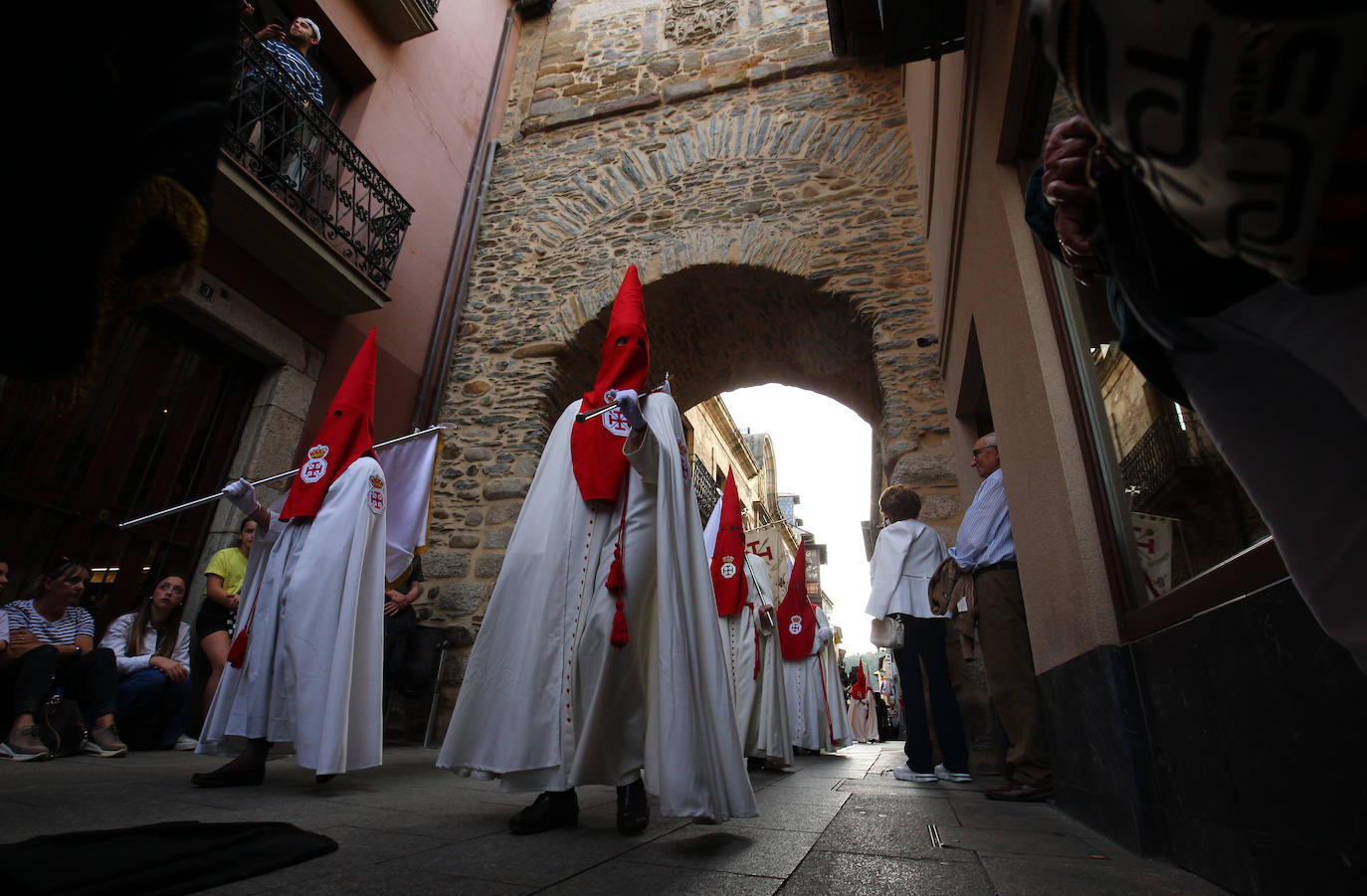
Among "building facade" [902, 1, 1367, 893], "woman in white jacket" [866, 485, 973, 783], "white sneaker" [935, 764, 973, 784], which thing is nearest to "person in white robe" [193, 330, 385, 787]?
"building facade" [902, 1, 1367, 893]

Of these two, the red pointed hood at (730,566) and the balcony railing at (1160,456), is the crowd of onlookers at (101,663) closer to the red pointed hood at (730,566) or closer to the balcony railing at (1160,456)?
the red pointed hood at (730,566)

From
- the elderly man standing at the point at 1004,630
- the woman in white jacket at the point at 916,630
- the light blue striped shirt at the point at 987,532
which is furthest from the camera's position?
the woman in white jacket at the point at 916,630

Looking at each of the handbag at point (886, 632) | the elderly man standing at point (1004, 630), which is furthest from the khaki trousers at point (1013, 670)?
the handbag at point (886, 632)

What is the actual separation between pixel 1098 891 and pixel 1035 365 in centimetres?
168

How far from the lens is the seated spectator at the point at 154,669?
396cm

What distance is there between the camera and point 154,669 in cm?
400

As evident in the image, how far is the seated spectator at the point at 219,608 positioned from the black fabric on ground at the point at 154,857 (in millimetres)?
3055

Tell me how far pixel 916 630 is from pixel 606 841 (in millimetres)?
2879

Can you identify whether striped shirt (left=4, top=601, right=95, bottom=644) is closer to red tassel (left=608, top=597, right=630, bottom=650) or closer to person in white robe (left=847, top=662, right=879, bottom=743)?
red tassel (left=608, top=597, right=630, bottom=650)

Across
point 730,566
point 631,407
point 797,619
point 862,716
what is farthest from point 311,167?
point 862,716

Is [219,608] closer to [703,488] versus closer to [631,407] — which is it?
[631,407]

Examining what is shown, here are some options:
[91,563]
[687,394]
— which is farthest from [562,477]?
[687,394]

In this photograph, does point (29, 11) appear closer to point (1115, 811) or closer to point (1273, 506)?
point (1273, 506)

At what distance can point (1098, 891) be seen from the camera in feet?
4.50
